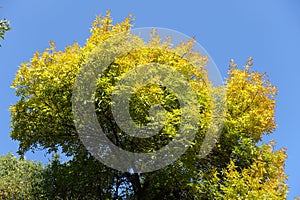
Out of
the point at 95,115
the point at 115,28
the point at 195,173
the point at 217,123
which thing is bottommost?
the point at 195,173

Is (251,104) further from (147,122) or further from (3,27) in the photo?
(3,27)

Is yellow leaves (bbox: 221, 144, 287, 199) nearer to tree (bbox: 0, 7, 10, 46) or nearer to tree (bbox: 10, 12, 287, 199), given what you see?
tree (bbox: 10, 12, 287, 199)

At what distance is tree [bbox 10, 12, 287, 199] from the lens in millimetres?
13375

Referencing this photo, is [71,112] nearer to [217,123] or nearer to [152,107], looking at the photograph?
[152,107]

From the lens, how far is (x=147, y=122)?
1315 centimetres

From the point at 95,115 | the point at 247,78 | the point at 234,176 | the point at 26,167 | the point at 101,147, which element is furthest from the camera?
the point at 26,167

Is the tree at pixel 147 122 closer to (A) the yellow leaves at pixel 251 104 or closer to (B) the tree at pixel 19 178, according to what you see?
(A) the yellow leaves at pixel 251 104

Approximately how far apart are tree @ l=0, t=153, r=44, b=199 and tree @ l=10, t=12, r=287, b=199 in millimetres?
3013

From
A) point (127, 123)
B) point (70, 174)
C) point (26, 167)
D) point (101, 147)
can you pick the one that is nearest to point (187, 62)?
point (127, 123)

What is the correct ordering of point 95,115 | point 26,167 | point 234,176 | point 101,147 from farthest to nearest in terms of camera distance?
point 26,167 < point 101,147 < point 95,115 < point 234,176

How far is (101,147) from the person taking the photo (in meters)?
15.1

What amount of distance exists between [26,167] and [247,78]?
42.4ft

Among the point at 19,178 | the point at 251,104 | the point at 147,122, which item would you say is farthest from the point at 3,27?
the point at 19,178

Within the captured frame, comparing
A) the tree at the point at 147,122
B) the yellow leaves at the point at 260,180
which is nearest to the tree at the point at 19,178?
the tree at the point at 147,122
